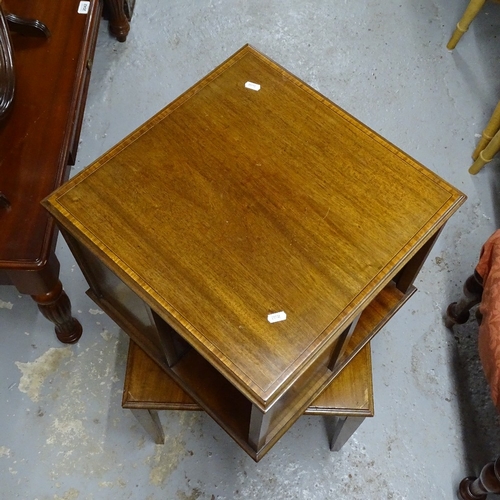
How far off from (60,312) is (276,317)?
2.56 feet

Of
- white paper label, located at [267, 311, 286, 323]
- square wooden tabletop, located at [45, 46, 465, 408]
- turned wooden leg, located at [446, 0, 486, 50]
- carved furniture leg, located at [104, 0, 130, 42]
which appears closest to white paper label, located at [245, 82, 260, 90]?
square wooden tabletop, located at [45, 46, 465, 408]

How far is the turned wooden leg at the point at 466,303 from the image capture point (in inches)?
60.3

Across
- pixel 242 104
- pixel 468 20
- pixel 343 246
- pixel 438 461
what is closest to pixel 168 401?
pixel 343 246

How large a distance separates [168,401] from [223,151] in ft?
1.77

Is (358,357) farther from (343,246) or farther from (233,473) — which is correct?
(233,473)

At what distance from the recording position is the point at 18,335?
5.39ft

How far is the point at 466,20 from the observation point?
211cm

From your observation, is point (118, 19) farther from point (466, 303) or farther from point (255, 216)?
point (466, 303)

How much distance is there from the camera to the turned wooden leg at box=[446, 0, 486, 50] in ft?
6.73

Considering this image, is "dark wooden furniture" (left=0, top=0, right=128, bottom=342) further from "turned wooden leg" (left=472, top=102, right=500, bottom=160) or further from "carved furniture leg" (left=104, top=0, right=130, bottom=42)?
"turned wooden leg" (left=472, top=102, right=500, bottom=160)

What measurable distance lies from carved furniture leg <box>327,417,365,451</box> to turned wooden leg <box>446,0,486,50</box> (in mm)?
1520

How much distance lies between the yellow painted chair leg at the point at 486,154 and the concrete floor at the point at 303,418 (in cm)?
3

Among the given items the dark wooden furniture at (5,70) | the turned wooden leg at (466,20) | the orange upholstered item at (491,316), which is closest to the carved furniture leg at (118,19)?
the dark wooden furniture at (5,70)

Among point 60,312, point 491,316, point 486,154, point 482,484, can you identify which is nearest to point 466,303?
point 491,316
